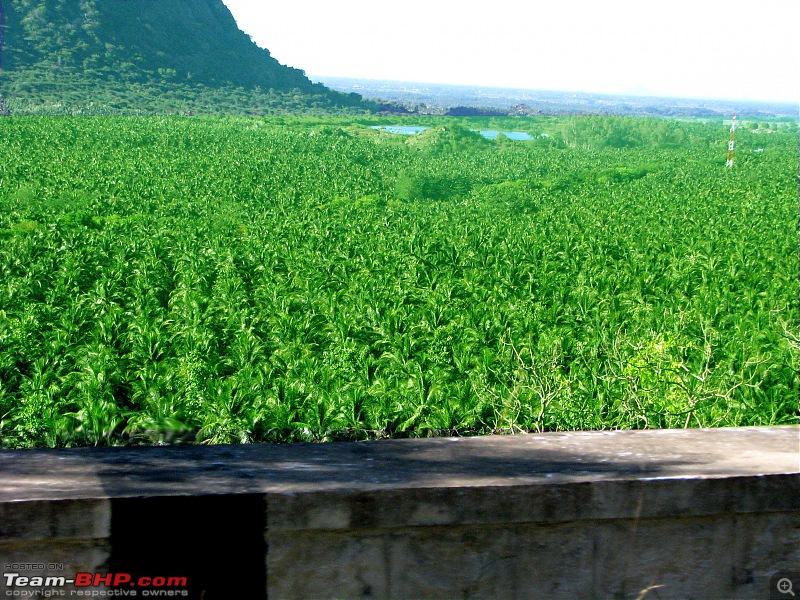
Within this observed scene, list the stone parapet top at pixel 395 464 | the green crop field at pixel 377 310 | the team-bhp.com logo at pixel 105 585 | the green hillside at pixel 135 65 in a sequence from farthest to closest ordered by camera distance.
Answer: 1. the green hillside at pixel 135 65
2. the green crop field at pixel 377 310
3. the stone parapet top at pixel 395 464
4. the team-bhp.com logo at pixel 105 585

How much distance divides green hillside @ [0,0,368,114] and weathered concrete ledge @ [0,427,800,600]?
79335 mm

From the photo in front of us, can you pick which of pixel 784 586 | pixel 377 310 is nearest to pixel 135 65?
pixel 377 310

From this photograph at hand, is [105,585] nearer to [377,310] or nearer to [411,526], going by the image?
[411,526]

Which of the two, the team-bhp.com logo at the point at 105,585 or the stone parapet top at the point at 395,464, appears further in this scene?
the stone parapet top at the point at 395,464

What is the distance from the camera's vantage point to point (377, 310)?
12031 millimetres

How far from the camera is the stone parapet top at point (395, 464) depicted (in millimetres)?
1659

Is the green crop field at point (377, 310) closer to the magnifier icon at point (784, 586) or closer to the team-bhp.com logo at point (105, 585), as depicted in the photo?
the magnifier icon at point (784, 586)

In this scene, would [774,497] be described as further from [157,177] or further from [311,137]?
[311,137]

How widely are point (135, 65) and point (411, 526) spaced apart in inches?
4250

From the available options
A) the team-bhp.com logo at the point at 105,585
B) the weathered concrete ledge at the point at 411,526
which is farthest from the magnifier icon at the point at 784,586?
the team-bhp.com logo at the point at 105,585

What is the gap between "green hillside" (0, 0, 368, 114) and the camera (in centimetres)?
8769

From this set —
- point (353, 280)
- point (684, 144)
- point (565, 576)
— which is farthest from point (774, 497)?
point (684, 144)

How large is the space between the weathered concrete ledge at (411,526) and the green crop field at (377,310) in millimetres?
2130

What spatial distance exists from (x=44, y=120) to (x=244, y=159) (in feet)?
73.5
